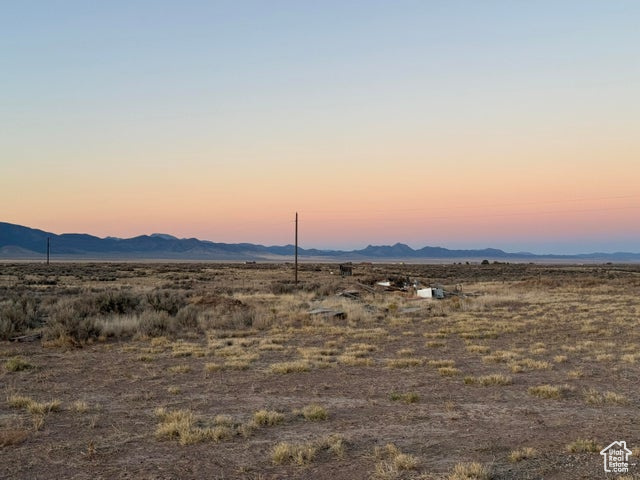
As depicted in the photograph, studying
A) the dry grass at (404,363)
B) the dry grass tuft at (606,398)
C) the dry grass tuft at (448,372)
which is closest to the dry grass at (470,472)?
the dry grass tuft at (606,398)

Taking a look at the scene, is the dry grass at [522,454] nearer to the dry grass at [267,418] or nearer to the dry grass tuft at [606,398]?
the dry grass tuft at [606,398]

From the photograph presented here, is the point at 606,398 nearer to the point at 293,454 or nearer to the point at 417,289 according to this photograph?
the point at 293,454

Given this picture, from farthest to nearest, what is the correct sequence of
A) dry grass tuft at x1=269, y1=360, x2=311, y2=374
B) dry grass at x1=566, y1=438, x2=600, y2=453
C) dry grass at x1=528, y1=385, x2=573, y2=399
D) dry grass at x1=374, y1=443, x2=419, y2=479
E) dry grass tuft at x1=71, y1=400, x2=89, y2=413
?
dry grass tuft at x1=269, y1=360, x2=311, y2=374 → dry grass at x1=528, y1=385, x2=573, y2=399 → dry grass tuft at x1=71, y1=400, x2=89, y2=413 → dry grass at x1=566, y1=438, x2=600, y2=453 → dry grass at x1=374, y1=443, x2=419, y2=479

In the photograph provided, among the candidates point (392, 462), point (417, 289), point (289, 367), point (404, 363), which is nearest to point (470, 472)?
point (392, 462)

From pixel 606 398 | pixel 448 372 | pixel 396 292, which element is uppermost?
pixel 606 398

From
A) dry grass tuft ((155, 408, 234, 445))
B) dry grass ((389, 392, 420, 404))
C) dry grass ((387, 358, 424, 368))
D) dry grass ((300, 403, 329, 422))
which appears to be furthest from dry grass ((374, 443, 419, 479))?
dry grass ((387, 358, 424, 368))

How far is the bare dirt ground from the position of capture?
25.2 ft

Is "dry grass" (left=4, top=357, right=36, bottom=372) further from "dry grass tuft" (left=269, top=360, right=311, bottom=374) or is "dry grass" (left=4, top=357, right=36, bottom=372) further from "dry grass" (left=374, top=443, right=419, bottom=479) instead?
"dry grass" (left=374, top=443, right=419, bottom=479)

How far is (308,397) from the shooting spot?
11.5 meters

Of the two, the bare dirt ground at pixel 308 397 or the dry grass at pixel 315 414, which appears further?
the dry grass at pixel 315 414

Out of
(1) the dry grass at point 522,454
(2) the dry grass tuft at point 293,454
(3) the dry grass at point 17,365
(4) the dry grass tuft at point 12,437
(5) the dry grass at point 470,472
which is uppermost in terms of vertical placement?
(5) the dry grass at point 470,472

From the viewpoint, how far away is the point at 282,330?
2216 centimetres

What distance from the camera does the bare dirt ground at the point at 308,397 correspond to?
25.2 ft

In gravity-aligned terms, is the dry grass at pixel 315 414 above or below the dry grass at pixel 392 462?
below
